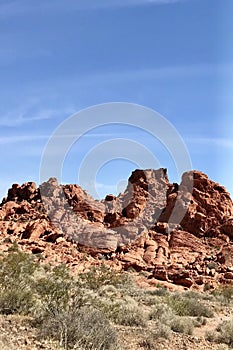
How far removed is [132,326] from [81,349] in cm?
474

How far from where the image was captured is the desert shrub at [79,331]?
8039 mm

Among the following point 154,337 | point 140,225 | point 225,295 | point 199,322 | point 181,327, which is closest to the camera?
point 154,337

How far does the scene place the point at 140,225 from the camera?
46781 millimetres

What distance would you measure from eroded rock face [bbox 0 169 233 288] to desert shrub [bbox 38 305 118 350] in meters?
22.9

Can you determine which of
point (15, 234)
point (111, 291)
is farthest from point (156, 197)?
point (111, 291)

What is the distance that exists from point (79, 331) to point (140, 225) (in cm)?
3875

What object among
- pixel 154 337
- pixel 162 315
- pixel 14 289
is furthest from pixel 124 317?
pixel 14 289

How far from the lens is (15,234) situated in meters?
44.1

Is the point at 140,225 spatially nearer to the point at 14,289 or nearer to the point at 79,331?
the point at 14,289

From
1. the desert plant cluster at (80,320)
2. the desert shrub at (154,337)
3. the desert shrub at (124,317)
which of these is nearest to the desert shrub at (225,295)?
the desert plant cluster at (80,320)

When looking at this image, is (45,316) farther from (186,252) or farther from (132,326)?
(186,252)

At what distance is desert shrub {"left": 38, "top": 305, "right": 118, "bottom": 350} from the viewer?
804 centimetres

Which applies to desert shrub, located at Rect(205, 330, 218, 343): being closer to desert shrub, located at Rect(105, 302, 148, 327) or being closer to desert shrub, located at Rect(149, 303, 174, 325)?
desert shrub, located at Rect(149, 303, 174, 325)

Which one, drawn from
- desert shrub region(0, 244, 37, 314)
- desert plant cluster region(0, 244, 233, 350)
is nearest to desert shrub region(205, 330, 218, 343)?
desert plant cluster region(0, 244, 233, 350)
